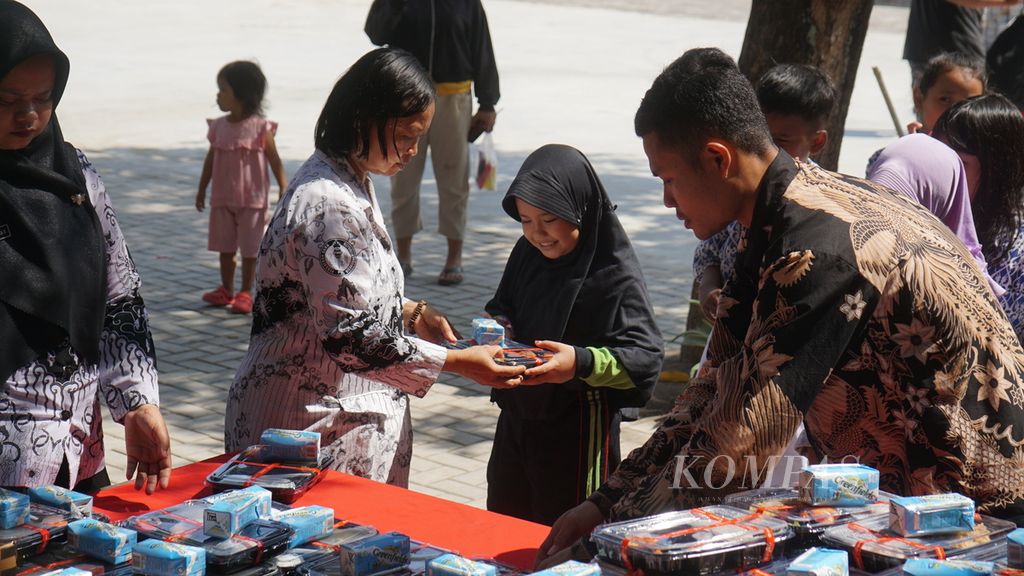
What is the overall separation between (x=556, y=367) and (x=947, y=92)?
263cm

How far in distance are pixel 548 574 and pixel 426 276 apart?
21.6ft

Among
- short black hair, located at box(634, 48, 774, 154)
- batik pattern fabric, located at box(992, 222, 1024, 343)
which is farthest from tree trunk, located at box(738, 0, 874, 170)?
short black hair, located at box(634, 48, 774, 154)

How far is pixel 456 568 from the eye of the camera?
2023 mm

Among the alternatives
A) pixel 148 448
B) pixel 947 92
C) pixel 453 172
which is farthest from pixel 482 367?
pixel 453 172

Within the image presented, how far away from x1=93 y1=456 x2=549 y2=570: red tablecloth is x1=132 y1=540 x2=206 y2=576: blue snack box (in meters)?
0.54

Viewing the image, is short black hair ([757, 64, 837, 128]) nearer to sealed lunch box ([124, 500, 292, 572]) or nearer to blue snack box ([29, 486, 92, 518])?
sealed lunch box ([124, 500, 292, 572])

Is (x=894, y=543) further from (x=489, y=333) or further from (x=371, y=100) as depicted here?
(x=371, y=100)

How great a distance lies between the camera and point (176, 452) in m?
5.36

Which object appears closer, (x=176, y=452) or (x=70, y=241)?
(x=70, y=241)

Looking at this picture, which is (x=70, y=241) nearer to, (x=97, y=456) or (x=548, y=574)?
(x=97, y=456)

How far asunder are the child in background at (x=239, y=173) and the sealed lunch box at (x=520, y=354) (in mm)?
4347

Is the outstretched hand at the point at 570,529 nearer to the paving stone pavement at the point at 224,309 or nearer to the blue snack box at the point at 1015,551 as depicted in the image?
the blue snack box at the point at 1015,551

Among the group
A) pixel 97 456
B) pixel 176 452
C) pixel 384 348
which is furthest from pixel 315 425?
pixel 176 452

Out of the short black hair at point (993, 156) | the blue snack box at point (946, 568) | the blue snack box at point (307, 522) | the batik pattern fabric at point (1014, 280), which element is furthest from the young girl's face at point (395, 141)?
the batik pattern fabric at point (1014, 280)
